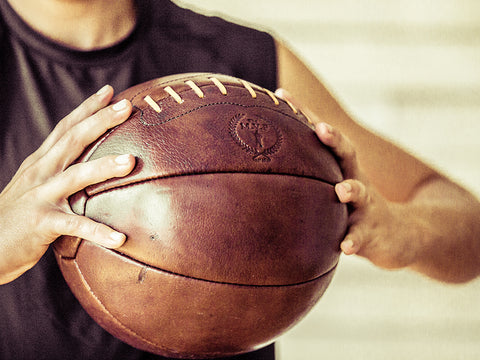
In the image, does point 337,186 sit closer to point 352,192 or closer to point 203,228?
point 352,192

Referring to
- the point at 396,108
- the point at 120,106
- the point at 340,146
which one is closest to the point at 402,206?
the point at 340,146

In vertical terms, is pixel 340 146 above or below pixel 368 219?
above

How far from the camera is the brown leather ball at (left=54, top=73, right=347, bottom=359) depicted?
71cm

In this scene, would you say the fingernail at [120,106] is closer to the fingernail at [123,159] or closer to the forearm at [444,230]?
the fingernail at [123,159]

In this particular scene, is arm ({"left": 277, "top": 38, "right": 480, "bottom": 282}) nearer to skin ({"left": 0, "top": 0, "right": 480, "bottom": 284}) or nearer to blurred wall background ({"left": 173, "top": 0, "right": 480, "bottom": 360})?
skin ({"left": 0, "top": 0, "right": 480, "bottom": 284})

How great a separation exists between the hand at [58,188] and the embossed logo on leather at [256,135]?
6.1 inches

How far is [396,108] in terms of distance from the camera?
7.81ft

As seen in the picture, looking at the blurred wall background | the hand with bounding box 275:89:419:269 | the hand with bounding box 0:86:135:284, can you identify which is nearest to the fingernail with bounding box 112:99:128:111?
the hand with bounding box 0:86:135:284

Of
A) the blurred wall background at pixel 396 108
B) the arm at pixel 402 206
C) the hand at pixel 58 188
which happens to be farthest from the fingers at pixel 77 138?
the blurred wall background at pixel 396 108

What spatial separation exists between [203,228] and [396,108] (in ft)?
6.16

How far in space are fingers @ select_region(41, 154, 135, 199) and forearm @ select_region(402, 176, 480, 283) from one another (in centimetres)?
68

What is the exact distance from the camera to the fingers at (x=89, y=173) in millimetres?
708

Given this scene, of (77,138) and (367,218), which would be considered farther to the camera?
(367,218)

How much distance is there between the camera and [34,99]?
1.09 meters
